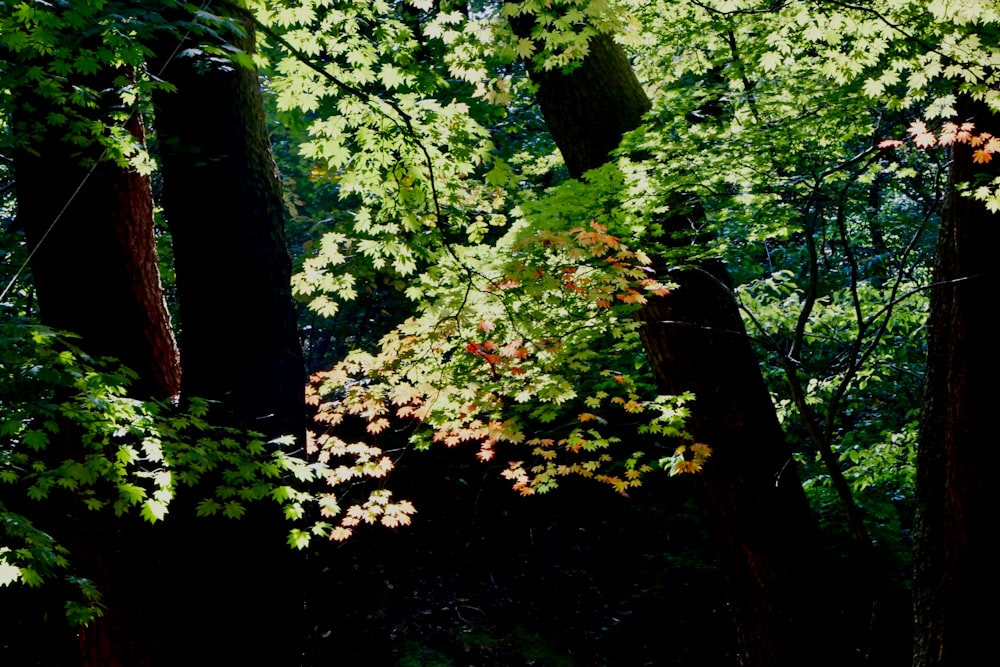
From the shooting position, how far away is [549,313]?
4.20m

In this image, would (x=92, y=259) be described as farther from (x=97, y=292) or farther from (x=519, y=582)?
(x=519, y=582)

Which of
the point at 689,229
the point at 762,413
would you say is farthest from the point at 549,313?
the point at 762,413

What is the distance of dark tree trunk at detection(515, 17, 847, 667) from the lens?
4.25 m

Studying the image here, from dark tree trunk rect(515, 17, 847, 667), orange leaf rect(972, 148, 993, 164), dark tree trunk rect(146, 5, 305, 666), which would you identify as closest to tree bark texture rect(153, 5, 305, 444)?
dark tree trunk rect(146, 5, 305, 666)

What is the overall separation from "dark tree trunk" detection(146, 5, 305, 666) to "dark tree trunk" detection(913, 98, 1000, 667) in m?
3.47

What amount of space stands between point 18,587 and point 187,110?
17.2ft

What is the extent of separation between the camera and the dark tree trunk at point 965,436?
3.50 meters

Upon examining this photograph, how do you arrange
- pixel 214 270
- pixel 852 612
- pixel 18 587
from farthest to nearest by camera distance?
pixel 18 587
pixel 852 612
pixel 214 270

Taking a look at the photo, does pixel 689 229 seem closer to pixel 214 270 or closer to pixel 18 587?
pixel 214 270

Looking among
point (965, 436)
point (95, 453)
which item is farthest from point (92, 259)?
point (965, 436)

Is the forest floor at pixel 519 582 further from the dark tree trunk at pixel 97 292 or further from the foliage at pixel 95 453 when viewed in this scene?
the foliage at pixel 95 453

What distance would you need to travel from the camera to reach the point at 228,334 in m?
3.46

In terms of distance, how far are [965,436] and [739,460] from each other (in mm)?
1242

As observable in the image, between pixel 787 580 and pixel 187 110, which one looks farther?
pixel 787 580
